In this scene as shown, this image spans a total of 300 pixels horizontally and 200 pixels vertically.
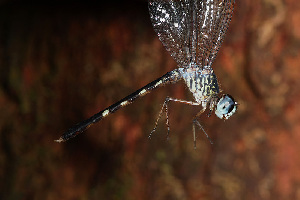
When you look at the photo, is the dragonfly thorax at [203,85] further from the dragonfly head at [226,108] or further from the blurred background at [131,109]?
the blurred background at [131,109]

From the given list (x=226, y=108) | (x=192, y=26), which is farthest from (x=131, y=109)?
(x=226, y=108)

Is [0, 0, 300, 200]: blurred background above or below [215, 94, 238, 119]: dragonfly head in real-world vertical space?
above

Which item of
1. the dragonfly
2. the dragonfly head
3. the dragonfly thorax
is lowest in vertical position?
the dragonfly head

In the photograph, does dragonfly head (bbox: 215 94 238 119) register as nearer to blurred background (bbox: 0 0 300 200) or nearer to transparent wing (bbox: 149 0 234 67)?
transparent wing (bbox: 149 0 234 67)

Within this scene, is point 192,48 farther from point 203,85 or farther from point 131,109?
point 131,109

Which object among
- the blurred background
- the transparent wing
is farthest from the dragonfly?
the blurred background

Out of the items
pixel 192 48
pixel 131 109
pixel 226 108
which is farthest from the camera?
pixel 131 109

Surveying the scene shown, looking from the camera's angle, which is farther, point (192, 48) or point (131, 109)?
→ point (131, 109)
